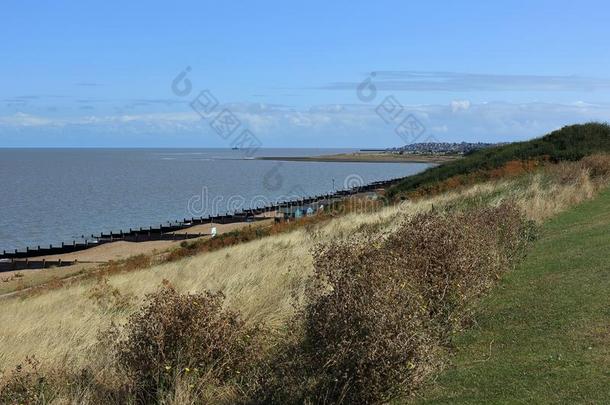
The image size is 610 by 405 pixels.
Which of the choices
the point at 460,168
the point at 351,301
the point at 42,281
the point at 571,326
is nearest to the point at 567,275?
the point at 571,326

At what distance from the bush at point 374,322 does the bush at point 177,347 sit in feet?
1.67

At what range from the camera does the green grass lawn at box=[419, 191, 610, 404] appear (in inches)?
212

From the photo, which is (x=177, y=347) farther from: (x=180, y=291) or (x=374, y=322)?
(x=180, y=291)

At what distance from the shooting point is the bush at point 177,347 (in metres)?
5.79

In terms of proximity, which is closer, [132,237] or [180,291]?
[180,291]

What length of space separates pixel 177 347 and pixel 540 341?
3378 mm

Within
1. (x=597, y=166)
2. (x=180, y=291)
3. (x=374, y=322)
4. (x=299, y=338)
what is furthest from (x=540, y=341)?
(x=597, y=166)

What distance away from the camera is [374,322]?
492cm

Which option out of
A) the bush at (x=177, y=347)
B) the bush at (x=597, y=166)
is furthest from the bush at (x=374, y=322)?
the bush at (x=597, y=166)

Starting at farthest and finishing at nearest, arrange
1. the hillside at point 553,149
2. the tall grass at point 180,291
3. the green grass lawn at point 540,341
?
the hillside at point 553,149
the tall grass at point 180,291
the green grass lawn at point 540,341

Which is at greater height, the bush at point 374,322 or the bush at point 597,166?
the bush at point 597,166

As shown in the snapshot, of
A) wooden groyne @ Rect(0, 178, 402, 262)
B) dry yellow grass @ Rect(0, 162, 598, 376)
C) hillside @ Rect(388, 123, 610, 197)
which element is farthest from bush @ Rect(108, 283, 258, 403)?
hillside @ Rect(388, 123, 610, 197)

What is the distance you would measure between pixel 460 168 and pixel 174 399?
38200mm

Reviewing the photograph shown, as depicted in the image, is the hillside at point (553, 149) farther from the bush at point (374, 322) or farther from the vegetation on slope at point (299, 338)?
the bush at point (374, 322)
